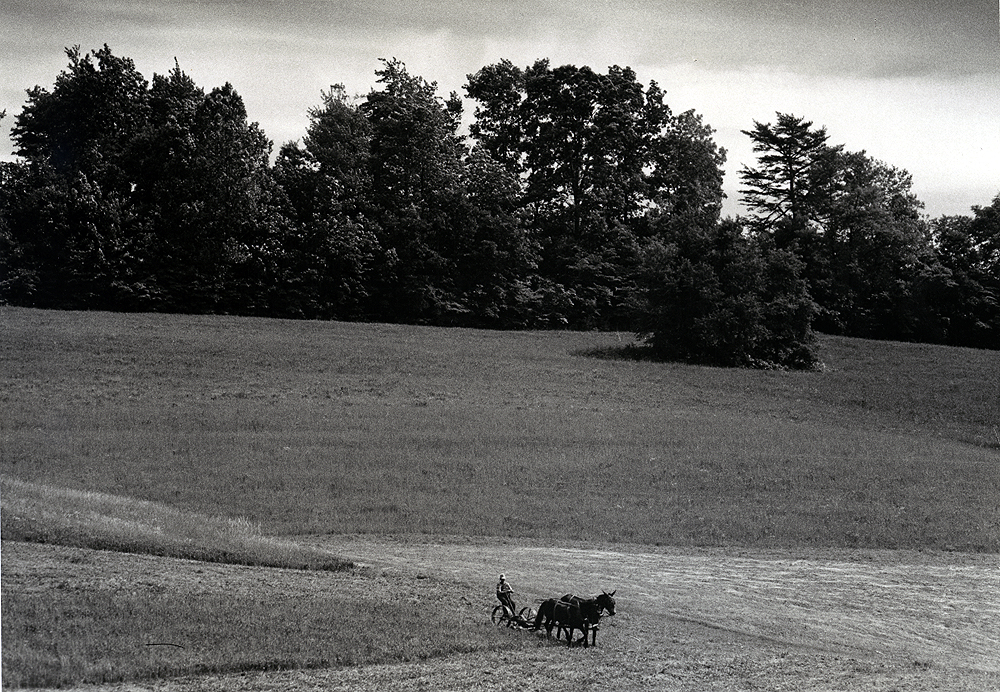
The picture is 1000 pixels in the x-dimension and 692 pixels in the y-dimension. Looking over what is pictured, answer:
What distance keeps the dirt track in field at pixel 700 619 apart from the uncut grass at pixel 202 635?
0.32 ft

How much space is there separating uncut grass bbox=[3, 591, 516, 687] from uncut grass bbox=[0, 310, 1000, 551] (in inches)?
40.9


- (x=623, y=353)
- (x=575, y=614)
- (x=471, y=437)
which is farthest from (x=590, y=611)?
(x=623, y=353)

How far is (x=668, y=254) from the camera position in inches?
405

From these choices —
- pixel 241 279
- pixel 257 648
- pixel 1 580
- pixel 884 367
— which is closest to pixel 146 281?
pixel 241 279

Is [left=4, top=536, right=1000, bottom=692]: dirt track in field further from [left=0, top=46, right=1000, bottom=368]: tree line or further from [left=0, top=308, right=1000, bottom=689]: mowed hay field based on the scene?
[left=0, top=46, right=1000, bottom=368]: tree line

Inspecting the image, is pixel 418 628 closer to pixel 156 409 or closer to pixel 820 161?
pixel 156 409

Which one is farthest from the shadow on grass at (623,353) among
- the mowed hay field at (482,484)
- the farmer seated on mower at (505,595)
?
the farmer seated on mower at (505,595)

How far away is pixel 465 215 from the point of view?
804 cm

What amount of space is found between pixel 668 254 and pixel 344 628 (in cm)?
618

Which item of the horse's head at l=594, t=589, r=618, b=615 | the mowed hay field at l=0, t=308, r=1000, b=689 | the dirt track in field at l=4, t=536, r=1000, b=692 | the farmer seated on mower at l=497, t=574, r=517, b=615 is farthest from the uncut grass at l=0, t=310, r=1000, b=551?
the horse's head at l=594, t=589, r=618, b=615

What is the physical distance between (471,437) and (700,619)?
2.58 m

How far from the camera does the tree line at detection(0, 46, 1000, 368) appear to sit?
266 inches

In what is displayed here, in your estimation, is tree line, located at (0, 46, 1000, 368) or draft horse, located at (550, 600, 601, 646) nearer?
draft horse, located at (550, 600, 601, 646)

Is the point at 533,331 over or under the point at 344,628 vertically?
over
